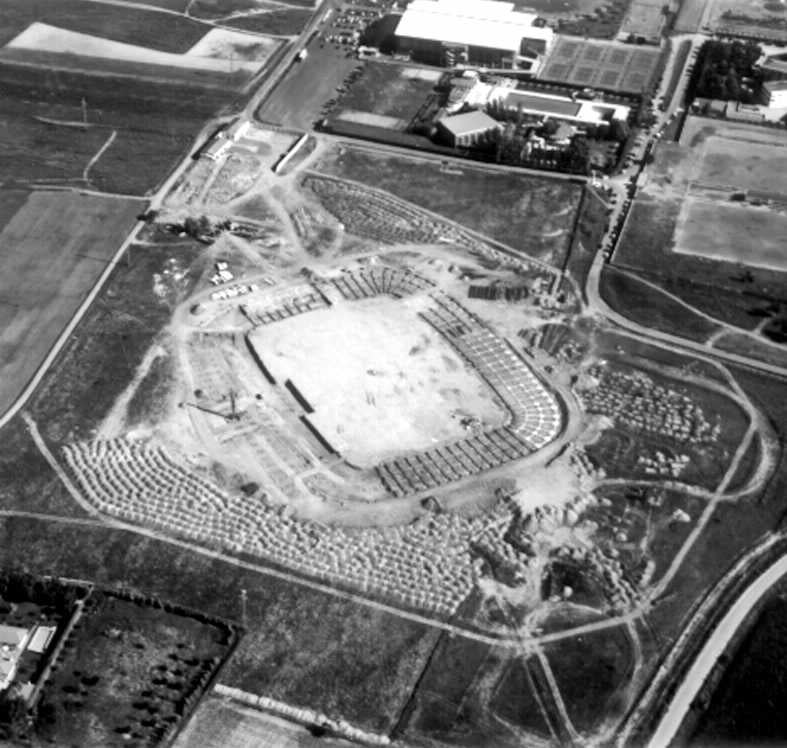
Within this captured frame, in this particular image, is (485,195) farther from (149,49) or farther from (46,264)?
(149,49)

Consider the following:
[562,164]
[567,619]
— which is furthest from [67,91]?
[567,619]

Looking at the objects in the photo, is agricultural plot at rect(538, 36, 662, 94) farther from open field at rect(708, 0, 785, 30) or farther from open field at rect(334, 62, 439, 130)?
open field at rect(334, 62, 439, 130)

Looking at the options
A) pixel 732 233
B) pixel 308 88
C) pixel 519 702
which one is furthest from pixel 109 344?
pixel 732 233

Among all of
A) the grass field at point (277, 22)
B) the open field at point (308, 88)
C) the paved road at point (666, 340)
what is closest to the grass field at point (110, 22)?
the grass field at point (277, 22)

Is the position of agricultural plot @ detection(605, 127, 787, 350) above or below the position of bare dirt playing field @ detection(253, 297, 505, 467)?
above

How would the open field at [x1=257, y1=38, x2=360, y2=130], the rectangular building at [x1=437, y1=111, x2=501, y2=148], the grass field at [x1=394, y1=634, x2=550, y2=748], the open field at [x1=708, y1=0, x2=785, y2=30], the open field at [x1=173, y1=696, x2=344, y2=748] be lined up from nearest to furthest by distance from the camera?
1. the open field at [x1=173, y1=696, x2=344, y2=748]
2. the grass field at [x1=394, y1=634, x2=550, y2=748]
3. the rectangular building at [x1=437, y1=111, x2=501, y2=148]
4. the open field at [x1=257, y1=38, x2=360, y2=130]
5. the open field at [x1=708, y1=0, x2=785, y2=30]

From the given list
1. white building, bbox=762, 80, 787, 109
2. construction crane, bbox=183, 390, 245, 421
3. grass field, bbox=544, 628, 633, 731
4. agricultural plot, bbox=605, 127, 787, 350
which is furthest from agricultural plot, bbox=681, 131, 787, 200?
grass field, bbox=544, 628, 633, 731

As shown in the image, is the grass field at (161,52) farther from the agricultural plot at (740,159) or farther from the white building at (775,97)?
the white building at (775,97)
